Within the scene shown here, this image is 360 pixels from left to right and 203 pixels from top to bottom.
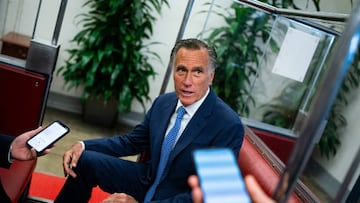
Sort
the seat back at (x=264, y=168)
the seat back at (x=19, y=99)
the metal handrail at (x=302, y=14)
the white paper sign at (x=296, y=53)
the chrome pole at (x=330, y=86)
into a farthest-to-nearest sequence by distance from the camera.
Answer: the white paper sign at (x=296, y=53) < the seat back at (x=19, y=99) < the metal handrail at (x=302, y=14) < the seat back at (x=264, y=168) < the chrome pole at (x=330, y=86)

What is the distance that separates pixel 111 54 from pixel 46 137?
6.31 ft

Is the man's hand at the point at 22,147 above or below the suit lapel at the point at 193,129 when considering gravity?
below

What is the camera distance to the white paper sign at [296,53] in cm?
239

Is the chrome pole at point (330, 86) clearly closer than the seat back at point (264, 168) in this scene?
Yes

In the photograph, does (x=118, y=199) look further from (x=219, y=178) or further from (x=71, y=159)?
(x=219, y=178)

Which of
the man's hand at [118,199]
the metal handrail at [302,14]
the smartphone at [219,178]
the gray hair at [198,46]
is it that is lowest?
the man's hand at [118,199]

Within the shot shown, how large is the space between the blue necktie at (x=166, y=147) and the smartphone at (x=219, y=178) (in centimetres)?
102

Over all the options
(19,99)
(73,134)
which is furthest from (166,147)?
(73,134)

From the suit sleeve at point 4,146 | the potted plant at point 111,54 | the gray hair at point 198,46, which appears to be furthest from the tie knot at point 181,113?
the potted plant at point 111,54

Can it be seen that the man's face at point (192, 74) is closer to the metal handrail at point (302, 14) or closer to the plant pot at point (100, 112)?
the metal handrail at point (302, 14)

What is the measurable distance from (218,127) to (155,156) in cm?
35

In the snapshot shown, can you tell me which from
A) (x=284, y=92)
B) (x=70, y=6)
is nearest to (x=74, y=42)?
(x=70, y=6)

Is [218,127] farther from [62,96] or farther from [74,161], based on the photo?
[62,96]

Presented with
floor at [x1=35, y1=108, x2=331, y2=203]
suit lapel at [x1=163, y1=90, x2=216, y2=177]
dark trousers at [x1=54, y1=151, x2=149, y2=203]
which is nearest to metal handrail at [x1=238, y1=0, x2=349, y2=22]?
Answer: suit lapel at [x1=163, y1=90, x2=216, y2=177]
